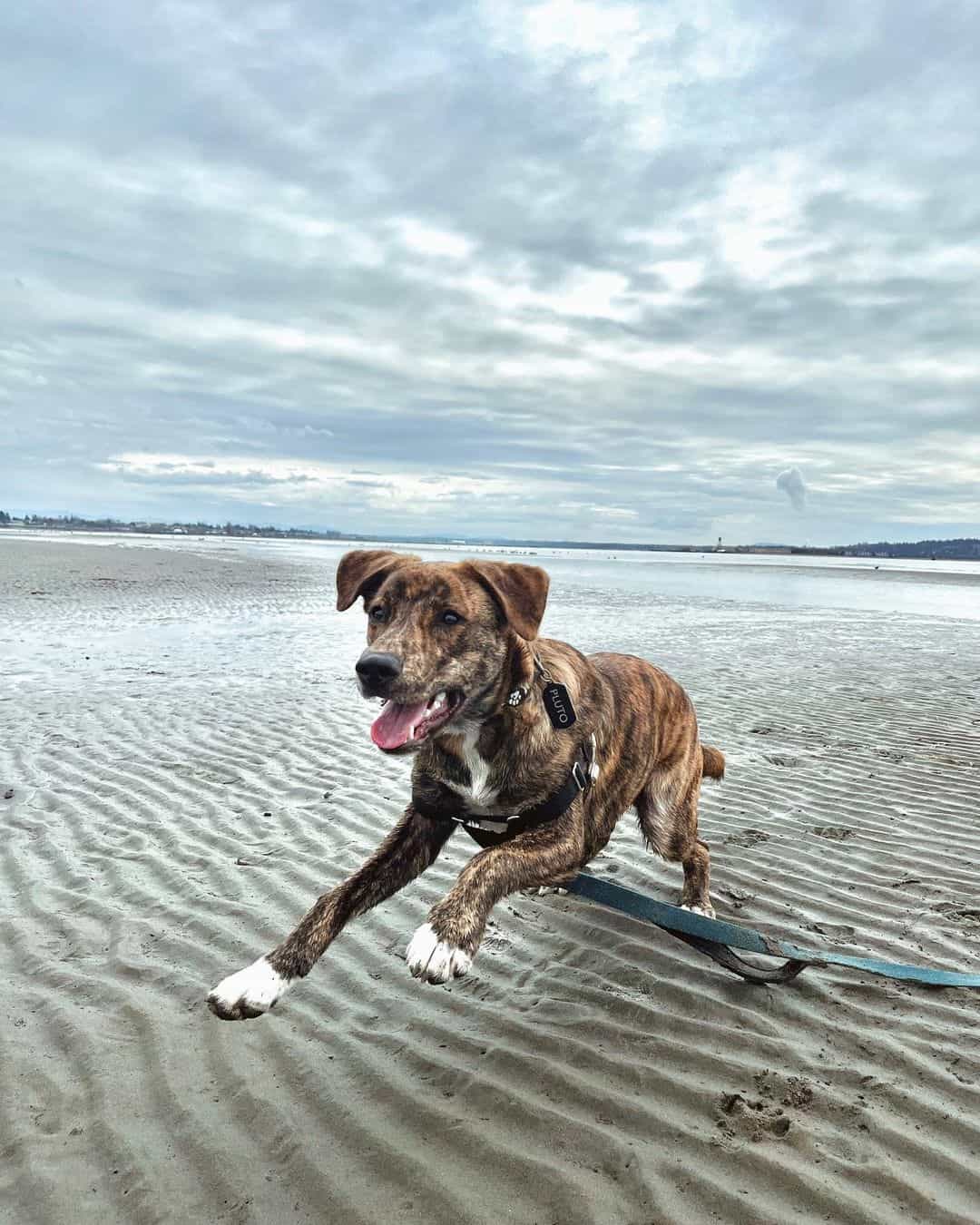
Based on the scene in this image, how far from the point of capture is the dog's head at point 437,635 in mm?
3668

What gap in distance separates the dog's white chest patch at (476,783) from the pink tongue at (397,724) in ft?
1.26

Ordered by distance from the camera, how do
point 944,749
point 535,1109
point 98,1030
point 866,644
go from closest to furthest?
point 535,1109, point 98,1030, point 944,749, point 866,644

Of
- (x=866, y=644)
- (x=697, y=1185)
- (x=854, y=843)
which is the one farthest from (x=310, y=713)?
(x=866, y=644)

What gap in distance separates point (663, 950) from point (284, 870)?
8.13 feet

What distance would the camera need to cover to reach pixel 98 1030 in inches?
139

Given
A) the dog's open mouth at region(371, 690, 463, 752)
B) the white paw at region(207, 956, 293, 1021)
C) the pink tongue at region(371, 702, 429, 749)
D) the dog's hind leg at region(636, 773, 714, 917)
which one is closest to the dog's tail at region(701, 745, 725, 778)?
the dog's hind leg at region(636, 773, 714, 917)

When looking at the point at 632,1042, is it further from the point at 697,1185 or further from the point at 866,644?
the point at 866,644

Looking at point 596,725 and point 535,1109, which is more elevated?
point 596,725

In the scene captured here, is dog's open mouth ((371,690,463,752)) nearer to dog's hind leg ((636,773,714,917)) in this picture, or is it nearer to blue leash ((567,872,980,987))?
blue leash ((567,872,980,987))

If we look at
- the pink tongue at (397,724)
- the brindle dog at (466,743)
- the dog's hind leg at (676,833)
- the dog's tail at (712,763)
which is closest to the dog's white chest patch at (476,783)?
the brindle dog at (466,743)

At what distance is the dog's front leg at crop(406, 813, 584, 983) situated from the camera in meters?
3.06

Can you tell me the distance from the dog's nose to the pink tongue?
0.51ft

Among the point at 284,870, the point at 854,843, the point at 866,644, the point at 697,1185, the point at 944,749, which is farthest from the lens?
the point at 866,644

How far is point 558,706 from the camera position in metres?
4.02
